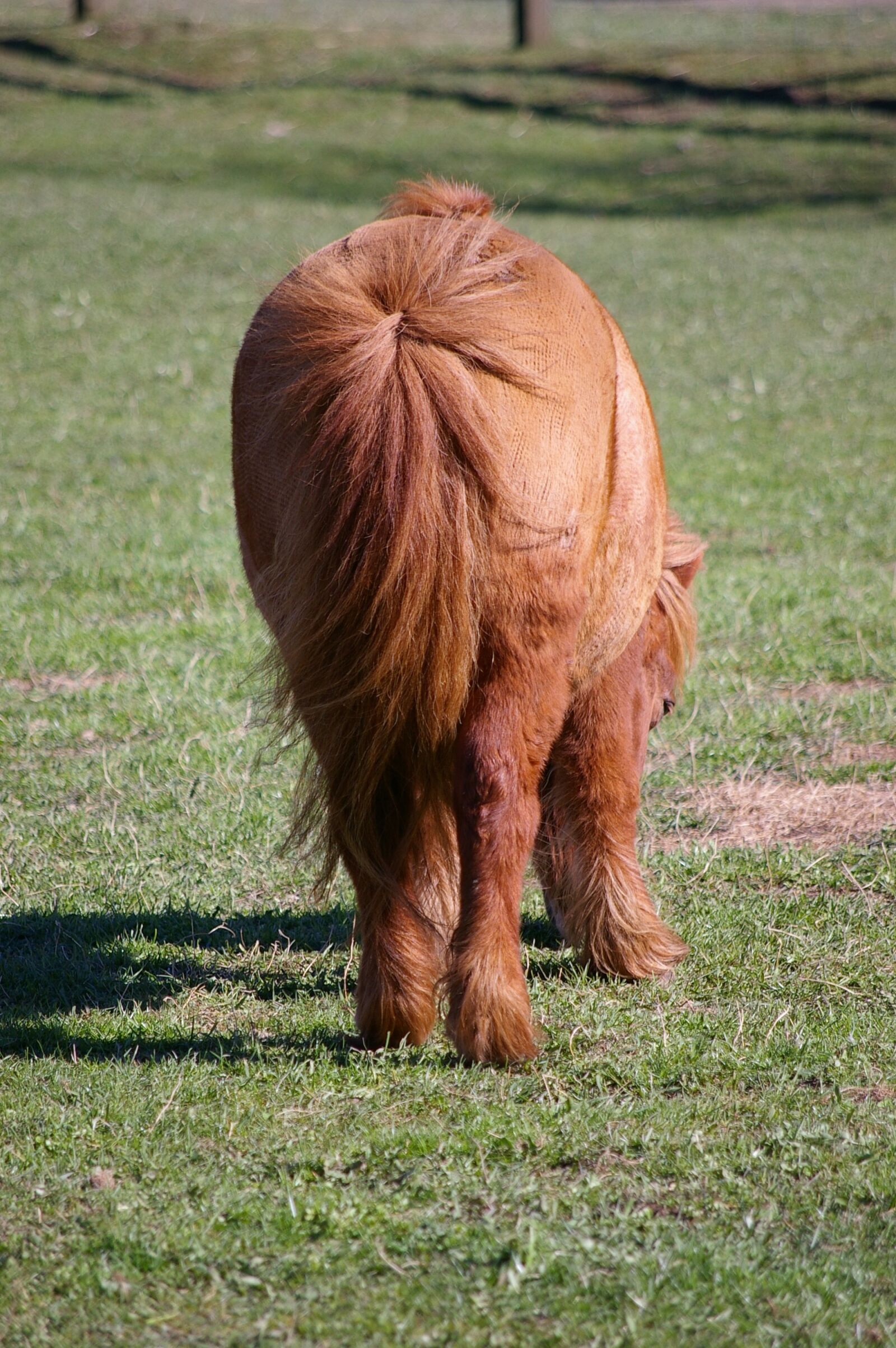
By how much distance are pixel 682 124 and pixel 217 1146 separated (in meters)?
22.9

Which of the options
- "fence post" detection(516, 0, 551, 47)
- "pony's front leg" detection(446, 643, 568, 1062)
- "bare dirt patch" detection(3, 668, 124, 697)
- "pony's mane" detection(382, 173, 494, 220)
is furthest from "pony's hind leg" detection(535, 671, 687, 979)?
"fence post" detection(516, 0, 551, 47)

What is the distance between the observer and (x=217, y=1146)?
2.81 meters

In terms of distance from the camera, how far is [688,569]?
362 cm

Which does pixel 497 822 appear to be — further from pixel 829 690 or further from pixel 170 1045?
pixel 829 690

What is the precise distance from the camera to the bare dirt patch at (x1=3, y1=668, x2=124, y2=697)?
5680mm

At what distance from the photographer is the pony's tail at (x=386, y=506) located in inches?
101

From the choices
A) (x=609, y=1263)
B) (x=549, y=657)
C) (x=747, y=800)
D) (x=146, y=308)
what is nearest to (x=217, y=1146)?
(x=609, y=1263)

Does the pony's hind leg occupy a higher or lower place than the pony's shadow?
higher

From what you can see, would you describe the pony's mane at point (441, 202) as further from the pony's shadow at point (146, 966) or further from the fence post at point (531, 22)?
the fence post at point (531, 22)

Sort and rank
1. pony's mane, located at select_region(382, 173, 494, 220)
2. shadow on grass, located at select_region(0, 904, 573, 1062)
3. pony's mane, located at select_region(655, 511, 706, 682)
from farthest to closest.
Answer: pony's mane, located at select_region(655, 511, 706, 682), shadow on grass, located at select_region(0, 904, 573, 1062), pony's mane, located at select_region(382, 173, 494, 220)

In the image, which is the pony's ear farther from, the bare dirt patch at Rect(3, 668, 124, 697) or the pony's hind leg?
the bare dirt patch at Rect(3, 668, 124, 697)

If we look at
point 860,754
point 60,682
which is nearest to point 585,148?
point 60,682

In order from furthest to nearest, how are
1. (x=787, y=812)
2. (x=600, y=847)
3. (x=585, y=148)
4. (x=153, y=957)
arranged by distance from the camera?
1. (x=585, y=148)
2. (x=787, y=812)
3. (x=153, y=957)
4. (x=600, y=847)

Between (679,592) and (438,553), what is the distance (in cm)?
114
